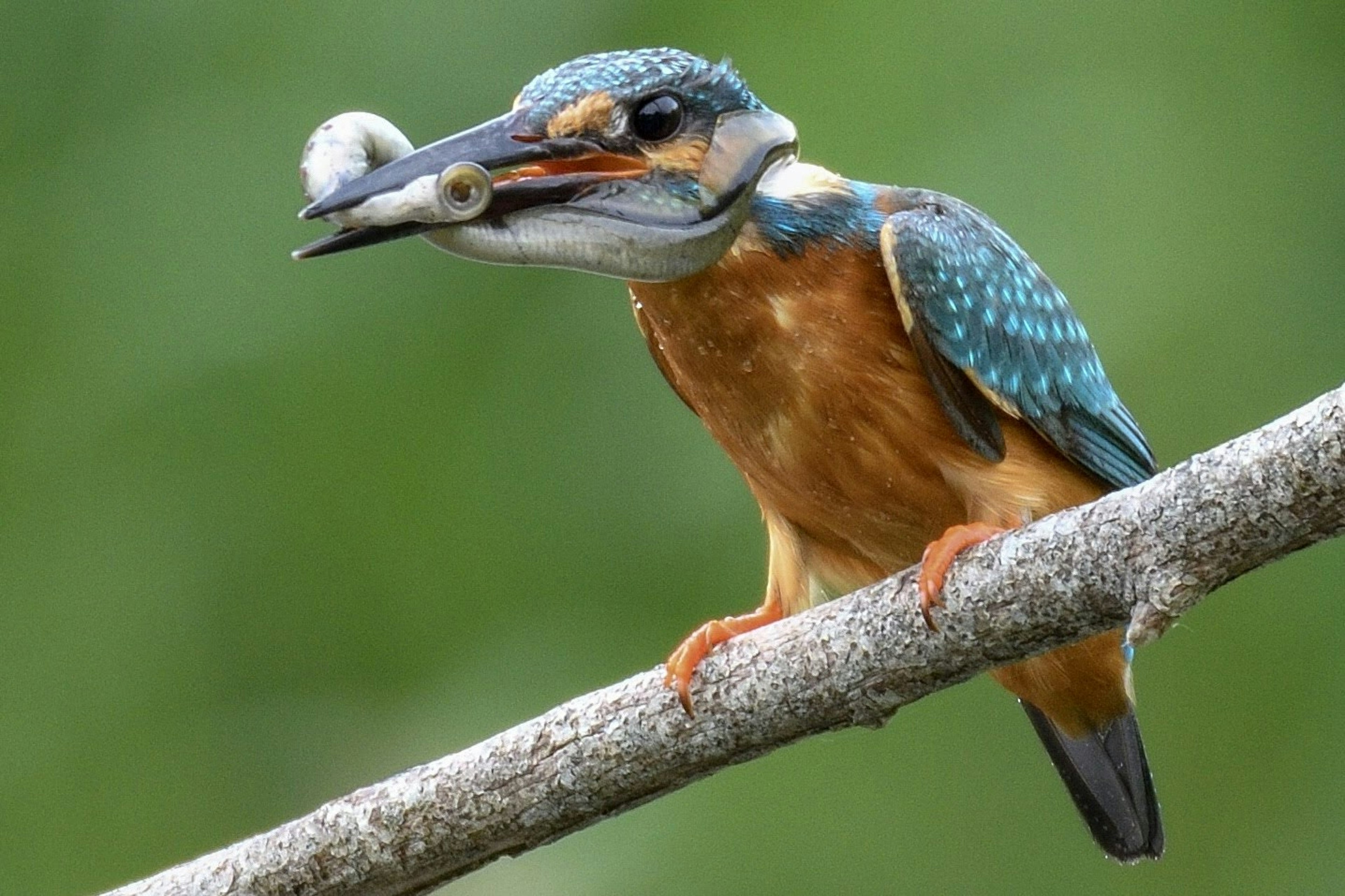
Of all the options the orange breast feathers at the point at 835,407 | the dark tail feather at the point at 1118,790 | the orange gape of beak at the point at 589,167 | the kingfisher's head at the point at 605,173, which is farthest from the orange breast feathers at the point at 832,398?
the dark tail feather at the point at 1118,790

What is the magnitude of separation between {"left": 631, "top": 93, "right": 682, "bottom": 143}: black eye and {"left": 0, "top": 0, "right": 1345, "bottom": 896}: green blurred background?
136 centimetres

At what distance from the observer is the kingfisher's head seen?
210cm

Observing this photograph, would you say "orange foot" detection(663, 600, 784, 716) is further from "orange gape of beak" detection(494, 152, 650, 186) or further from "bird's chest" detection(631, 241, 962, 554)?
"orange gape of beak" detection(494, 152, 650, 186)

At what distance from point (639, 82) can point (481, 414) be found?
5.82 ft

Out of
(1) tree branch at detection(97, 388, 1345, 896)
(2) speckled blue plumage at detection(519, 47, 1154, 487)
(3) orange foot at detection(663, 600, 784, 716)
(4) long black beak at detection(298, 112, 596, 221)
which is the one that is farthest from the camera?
(2) speckled blue plumage at detection(519, 47, 1154, 487)

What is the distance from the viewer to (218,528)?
3.96 meters

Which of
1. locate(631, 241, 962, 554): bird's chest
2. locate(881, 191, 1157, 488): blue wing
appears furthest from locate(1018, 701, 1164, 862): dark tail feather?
locate(631, 241, 962, 554): bird's chest

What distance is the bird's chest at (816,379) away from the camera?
257 cm

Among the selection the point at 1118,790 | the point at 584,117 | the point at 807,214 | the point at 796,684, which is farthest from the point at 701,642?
the point at 1118,790

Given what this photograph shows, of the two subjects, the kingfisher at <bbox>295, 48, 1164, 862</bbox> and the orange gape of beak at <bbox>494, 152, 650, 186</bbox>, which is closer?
the kingfisher at <bbox>295, 48, 1164, 862</bbox>

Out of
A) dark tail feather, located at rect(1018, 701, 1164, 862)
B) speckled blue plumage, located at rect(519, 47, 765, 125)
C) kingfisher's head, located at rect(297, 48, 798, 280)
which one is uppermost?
Answer: speckled blue plumage, located at rect(519, 47, 765, 125)

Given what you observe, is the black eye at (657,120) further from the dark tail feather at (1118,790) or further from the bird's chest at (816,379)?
the dark tail feather at (1118,790)

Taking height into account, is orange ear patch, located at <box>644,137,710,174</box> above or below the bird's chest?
above

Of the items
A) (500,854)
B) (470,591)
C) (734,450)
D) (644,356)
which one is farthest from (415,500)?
(500,854)
